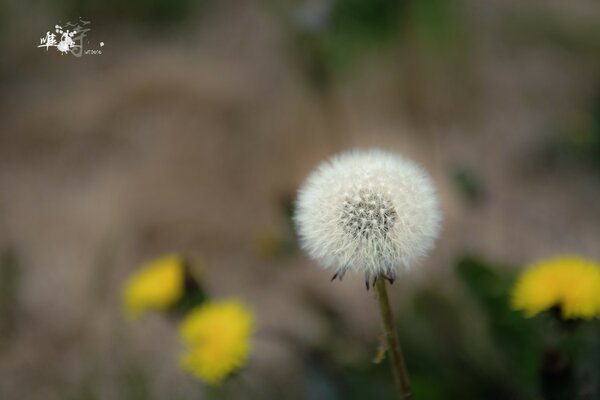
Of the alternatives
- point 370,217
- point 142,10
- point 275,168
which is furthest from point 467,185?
point 142,10

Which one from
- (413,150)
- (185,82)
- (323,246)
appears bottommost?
(323,246)

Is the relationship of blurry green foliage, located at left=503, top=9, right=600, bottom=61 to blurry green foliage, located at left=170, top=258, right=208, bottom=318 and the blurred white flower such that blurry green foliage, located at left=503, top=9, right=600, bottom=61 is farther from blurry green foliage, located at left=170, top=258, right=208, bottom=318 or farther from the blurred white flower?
the blurred white flower

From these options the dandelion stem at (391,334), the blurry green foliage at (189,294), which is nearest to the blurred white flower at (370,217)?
the dandelion stem at (391,334)

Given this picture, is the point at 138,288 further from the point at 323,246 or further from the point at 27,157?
the point at 27,157

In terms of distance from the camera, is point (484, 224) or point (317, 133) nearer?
point (484, 224)

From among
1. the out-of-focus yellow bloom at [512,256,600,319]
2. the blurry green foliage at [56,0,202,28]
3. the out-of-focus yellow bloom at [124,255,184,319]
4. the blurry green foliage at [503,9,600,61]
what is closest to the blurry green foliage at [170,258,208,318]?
the out-of-focus yellow bloom at [124,255,184,319]

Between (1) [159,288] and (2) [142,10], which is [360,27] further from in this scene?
(1) [159,288]

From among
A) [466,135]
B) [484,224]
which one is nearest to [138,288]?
[484,224]
